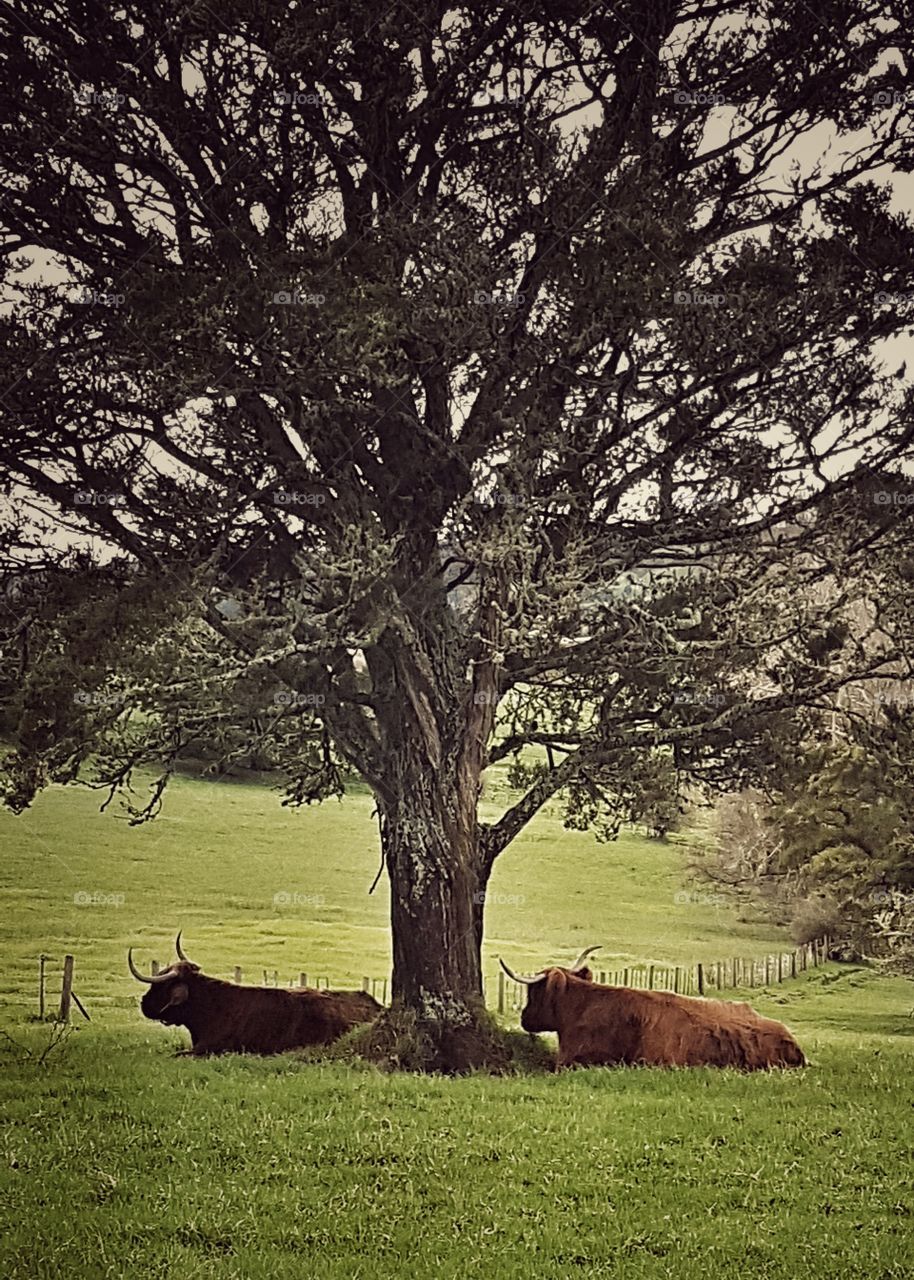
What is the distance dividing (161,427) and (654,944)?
8.09 m

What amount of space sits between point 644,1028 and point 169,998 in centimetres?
402

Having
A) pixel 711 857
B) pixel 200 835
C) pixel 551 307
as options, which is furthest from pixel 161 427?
pixel 711 857

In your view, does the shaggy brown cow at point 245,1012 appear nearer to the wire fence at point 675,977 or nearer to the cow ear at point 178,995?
the cow ear at point 178,995

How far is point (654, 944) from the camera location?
1473cm

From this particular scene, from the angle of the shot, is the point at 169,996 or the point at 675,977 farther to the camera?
the point at 675,977

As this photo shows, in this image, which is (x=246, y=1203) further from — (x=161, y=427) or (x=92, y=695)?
(x=161, y=427)

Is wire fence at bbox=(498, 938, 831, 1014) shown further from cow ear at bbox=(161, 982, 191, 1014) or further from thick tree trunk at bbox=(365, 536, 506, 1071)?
cow ear at bbox=(161, 982, 191, 1014)

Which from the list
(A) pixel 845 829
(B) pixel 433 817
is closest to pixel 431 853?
(B) pixel 433 817

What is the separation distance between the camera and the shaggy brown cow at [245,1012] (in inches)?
429

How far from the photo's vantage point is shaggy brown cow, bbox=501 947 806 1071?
35.2ft

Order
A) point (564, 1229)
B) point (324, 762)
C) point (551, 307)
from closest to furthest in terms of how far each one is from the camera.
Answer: point (564, 1229) → point (551, 307) → point (324, 762)

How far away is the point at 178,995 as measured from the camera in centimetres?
1107

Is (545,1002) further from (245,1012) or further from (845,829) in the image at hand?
(845,829)

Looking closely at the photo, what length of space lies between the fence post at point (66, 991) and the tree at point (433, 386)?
2.17 m
